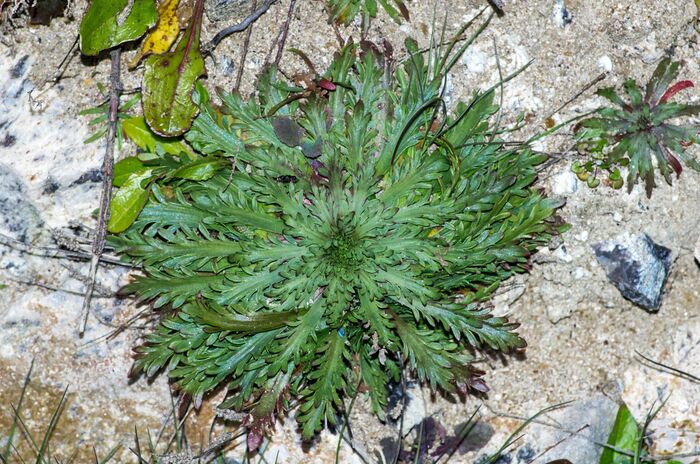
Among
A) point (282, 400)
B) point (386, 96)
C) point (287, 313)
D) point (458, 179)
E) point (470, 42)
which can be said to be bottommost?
point (282, 400)

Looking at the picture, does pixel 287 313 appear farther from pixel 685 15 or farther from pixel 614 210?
pixel 685 15

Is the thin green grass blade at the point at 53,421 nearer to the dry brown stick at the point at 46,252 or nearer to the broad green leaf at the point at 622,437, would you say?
the dry brown stick at the point at 46,252

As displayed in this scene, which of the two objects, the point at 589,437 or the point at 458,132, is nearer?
the point at 458,132

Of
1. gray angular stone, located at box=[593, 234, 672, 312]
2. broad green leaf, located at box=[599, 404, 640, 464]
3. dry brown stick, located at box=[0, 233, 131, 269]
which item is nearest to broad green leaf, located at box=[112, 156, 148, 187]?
dry brown stick, located at box=[0, 233, 131, 269]

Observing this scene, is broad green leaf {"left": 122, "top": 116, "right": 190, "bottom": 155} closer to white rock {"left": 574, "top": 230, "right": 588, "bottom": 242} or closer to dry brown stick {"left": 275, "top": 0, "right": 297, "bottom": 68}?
dry brown stick {"left": 275, "top": 0, "right": 297, "bottom": 68}

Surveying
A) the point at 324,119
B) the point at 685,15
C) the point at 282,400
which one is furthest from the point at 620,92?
the point at 282,400

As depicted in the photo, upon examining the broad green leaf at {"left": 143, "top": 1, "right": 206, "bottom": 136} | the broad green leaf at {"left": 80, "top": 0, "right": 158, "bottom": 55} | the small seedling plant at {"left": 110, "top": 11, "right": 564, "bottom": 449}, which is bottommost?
the small seedling plant at {"left": 110, "top": 11, "right": 564, "bottom": 449}

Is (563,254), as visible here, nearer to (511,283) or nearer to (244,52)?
(511,283)
